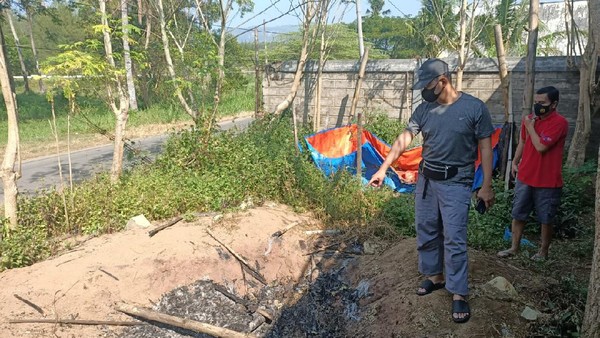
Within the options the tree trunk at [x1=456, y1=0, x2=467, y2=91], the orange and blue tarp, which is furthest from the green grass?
the tree trunk at [x1=456, y1=0, x2=467, y2=91]

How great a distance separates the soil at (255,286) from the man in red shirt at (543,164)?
57 centimetres

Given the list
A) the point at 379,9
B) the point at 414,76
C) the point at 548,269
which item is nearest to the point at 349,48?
the point at 414,76

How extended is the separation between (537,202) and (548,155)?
1.47ft

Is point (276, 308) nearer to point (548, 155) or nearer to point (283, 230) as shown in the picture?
point (283, 230)

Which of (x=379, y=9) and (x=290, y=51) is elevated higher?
(x=379, y=9)

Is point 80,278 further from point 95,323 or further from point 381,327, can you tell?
point 381,327

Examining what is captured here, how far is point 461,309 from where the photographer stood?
9.44 ft

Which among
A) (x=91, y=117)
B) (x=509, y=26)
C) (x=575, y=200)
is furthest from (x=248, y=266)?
(x=91, y=117)

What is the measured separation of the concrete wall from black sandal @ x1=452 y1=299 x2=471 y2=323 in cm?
516

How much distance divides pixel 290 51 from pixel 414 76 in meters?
13.3

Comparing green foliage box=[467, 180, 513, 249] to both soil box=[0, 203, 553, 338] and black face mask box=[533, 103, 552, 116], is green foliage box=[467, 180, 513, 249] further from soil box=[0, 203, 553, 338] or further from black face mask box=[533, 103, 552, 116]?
black face mask box=[533, 103, 552, 116]

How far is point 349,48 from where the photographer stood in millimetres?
22594

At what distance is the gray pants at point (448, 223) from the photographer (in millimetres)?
2859

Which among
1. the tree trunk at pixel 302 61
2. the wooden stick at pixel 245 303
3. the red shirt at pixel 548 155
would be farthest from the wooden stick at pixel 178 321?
the tree trunk at pixel 302 61
